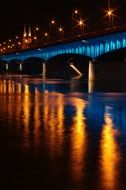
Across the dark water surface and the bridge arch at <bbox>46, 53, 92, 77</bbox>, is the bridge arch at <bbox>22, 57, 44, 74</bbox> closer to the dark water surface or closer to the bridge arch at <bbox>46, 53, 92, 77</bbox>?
the bridge arch at <bbox>46, 53, 92, 77</bbox>

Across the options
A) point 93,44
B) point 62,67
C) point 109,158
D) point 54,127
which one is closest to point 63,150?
point 109,158

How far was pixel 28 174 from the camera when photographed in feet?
42.4

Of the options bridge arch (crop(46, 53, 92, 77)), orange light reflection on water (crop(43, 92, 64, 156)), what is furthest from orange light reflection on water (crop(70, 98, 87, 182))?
bridge arch (crop(46, 53, 92, 77))

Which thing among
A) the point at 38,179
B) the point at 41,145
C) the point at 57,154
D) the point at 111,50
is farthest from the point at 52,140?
the point at 111,50

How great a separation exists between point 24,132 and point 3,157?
5342 mm

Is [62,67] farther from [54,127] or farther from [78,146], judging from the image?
[78,146]

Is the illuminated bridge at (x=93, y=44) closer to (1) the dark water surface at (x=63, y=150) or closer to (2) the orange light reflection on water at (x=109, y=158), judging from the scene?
(1) the dark water surface at (x=63, y=150)

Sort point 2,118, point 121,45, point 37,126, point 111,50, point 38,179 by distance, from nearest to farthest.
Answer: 1. point 38,179
2. point 37,126
3. point 2,118
4. point 121,45
5. point 111,50

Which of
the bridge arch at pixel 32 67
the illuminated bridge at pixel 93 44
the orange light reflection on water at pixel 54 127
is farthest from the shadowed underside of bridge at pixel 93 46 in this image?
the bridge arch at pixel 32 67

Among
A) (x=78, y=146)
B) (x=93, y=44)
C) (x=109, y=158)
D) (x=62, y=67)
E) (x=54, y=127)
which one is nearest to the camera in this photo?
(x=109, y=158)

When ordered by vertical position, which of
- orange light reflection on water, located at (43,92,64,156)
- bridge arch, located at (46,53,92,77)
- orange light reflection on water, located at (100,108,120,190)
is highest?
bridge arch, located at (46,53,92,77)

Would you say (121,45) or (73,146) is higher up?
(121,45)

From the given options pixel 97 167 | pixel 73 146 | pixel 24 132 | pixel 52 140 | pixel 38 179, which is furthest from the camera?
pixel 24 132

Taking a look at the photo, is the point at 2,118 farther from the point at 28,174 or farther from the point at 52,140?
the point at 28,174
